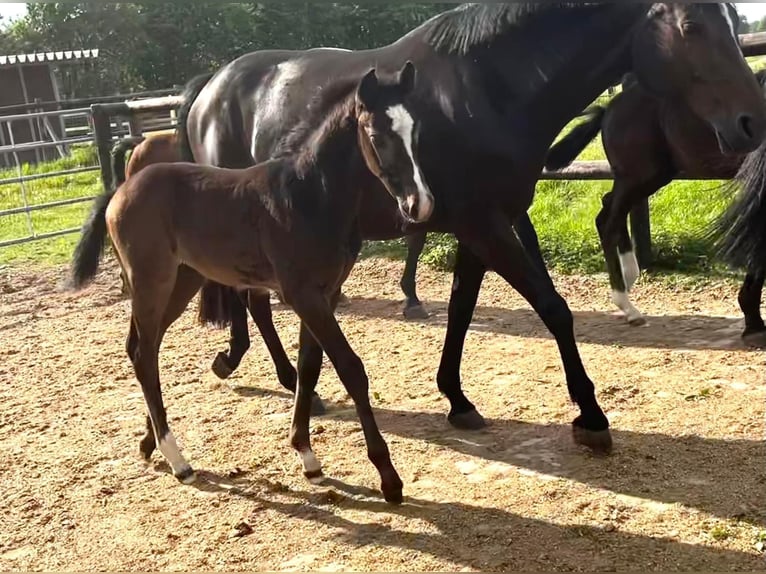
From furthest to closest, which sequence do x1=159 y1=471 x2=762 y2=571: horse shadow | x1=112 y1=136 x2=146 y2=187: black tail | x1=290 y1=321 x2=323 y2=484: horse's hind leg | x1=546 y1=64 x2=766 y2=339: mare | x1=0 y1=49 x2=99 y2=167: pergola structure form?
x1=0 y1=49 x2=99 y2=167: pergola structure < x1=112 y1=136 x2=146 y2=187: black tail < x1=546 y1=64 x2=766 y2=339: mare < x1=290 y1=321 x2=323 y2=484: horse's hind leg < x1=159 y1=471 x2=762 y2=571: horse shadow

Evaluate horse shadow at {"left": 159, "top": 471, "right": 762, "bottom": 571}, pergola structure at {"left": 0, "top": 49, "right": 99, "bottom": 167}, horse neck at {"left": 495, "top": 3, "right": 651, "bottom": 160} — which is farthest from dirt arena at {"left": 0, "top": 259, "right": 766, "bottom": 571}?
pergola structure at {"left": 0, "top": 49, "right": 99, "bottom": 167}

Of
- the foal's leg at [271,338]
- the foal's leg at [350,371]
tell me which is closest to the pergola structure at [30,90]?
the foal's leg at [271,338]

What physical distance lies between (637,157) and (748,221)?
3.32 feet

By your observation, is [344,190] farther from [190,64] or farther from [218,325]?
[190,64]

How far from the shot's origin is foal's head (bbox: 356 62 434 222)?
7.91 feet

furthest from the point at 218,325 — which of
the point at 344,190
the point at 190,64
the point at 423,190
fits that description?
the point at 190,64

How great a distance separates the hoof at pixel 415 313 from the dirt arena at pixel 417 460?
13 centimetres

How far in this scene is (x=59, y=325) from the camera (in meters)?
5.58

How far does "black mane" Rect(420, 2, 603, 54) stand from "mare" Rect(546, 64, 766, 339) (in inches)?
54.3

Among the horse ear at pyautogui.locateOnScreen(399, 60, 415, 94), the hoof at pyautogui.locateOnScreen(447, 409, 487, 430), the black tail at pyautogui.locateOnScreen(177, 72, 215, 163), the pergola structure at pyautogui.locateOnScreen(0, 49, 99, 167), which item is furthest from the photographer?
the pergola structure at pyautogui.locateOnScreen(0, 49, 99, 167)

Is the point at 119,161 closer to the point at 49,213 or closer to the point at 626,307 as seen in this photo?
the point at 49,213

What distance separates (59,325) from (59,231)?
347cm

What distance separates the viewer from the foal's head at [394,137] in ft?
7.91

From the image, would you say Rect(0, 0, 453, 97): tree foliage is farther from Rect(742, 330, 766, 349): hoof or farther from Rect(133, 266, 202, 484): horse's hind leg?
Rect(742, 330, 766, 349): hoof
